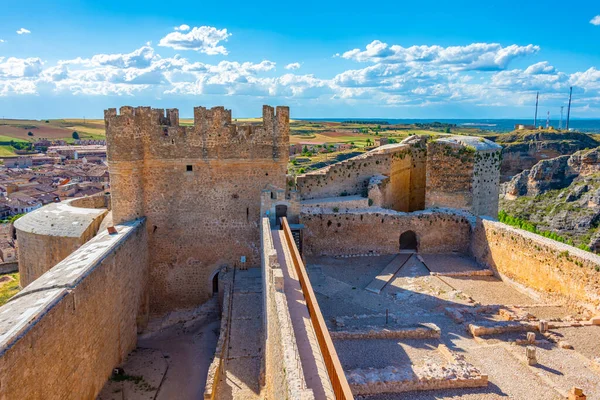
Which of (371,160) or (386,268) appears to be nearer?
(386,268)

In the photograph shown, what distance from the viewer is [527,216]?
132 ft

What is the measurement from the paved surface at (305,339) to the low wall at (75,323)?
14.2 feet

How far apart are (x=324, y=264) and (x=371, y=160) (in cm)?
631

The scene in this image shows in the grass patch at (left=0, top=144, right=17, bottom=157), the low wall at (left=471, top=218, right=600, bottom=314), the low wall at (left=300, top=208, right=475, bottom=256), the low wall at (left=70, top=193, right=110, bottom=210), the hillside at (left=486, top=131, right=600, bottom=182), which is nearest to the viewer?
the low wall at (left=471, top=218, right=600, bottom=314)

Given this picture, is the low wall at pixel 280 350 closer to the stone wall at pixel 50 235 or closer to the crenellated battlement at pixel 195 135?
the crenellated battlement at pixel 195 135

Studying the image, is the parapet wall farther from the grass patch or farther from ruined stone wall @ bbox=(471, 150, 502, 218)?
the grass patch

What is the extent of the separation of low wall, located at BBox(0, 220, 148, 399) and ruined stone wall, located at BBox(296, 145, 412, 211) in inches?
336

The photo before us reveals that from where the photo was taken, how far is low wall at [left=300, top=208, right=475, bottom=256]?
18188mm

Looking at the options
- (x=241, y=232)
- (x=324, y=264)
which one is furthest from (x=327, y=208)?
(x=241, y=232)

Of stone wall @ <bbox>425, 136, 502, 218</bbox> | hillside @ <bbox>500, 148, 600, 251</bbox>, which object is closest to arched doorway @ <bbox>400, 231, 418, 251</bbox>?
stone wall @ <bbox>425, 136, 502, 218</bbox>

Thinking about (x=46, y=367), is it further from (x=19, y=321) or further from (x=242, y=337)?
(x=242, y=337)

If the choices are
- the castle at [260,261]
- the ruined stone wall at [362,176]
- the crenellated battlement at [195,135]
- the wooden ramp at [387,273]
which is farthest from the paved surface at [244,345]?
the ruined stone wall at [362,176]

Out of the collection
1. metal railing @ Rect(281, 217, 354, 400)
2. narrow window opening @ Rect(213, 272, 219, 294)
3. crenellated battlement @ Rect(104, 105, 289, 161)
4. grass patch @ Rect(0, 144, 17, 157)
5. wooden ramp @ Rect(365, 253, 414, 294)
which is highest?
crenellated battlement @ Rect(104, 105, 289, 161)

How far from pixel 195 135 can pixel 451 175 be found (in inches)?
460
